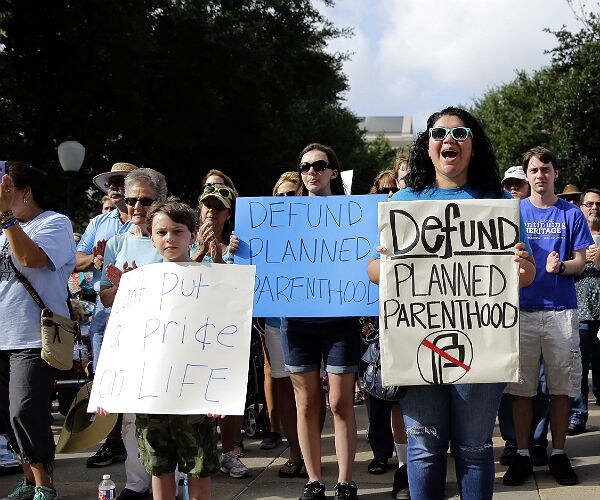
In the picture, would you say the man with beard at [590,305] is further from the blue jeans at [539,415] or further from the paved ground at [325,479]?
the blue jeans at [539,415]

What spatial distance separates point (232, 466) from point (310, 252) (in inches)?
63.7

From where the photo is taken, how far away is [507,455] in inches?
217

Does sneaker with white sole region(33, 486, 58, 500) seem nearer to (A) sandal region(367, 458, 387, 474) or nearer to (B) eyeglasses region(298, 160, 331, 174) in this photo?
(A) sandal region(367, 458, 387, 474)

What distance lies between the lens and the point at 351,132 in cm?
4025

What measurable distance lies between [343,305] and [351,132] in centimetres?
3626

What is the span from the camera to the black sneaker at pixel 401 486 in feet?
15.6

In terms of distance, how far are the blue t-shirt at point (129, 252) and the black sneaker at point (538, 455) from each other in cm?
272

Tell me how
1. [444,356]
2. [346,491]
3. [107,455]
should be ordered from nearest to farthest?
[444,356]
[346,491]
[107,455]

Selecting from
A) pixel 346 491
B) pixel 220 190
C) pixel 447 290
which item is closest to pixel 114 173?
pixel 220 190

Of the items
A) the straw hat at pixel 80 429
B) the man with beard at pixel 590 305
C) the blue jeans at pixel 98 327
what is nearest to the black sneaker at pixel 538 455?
the man with beard at pixel 590 305

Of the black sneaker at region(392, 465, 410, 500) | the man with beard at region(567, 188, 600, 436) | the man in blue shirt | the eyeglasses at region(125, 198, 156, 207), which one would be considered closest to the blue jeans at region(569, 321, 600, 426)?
the man with beard at region(567, 188, 600, 436)

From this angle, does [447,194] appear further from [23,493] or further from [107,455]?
[107,455]

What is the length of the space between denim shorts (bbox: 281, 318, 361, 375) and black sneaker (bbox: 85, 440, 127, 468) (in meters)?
→ 1.89

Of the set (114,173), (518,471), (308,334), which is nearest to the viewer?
(308,334)
